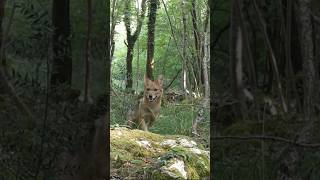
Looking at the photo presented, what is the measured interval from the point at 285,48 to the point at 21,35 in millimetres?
1455

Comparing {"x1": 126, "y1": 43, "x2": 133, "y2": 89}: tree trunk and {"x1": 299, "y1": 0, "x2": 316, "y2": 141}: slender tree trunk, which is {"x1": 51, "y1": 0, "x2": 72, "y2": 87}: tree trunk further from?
{"x1": 126, "y1": 43, "x2": 133, "y2": 89}: tree trunk

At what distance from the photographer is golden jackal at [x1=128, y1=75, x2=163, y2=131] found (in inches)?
236

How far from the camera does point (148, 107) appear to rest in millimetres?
6117

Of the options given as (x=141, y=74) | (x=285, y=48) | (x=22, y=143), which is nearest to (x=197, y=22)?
(x=141, y=74)

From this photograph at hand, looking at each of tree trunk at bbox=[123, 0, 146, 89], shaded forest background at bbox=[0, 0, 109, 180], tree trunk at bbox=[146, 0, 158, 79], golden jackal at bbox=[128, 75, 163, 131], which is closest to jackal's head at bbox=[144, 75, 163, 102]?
golden jackal at bbox=[128, 75, 163, 131]

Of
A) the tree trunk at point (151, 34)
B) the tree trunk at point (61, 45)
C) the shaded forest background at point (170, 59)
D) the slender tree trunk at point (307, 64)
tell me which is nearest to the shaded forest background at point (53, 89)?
the tree trunk at point (61, 45)

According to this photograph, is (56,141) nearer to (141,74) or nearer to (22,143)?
(22,143)

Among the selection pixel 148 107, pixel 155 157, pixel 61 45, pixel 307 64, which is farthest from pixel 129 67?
pixel 307 64

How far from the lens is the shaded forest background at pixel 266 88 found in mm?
2807

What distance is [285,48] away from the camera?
2.82m

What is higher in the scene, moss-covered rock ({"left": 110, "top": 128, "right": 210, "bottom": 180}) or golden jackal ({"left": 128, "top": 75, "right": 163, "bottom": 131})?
golden jackal ({"left": 128, "top": 75, "right": 163, "bottom": 131})

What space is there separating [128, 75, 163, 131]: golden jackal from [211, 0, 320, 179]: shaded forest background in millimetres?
3050

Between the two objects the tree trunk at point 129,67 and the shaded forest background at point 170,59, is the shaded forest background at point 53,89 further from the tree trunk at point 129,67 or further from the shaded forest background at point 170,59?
the tree trunk at point 129,67

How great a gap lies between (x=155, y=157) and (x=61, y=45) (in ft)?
4.41
